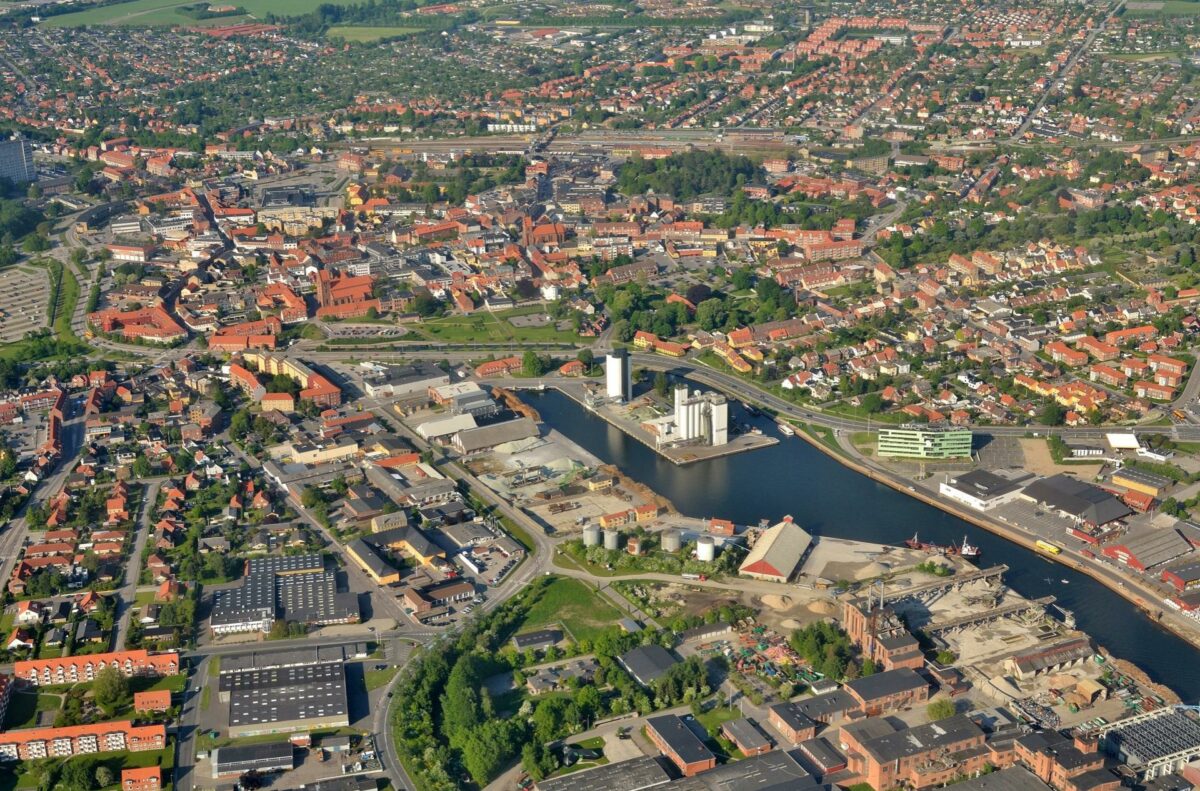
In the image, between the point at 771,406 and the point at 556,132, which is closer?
the point at 771,406

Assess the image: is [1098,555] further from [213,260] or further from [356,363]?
[213,260]

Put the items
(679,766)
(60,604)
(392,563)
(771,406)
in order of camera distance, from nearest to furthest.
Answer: (679,766)
(60,604)
(392,563)
(771,406)

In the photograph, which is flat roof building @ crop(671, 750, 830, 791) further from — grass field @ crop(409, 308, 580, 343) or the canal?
grass field @ crop(409, 308, 580, 343)

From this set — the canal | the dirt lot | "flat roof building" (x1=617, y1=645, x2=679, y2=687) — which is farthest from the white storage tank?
the dirt lot

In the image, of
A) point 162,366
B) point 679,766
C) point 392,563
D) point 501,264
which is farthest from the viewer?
point 501,264

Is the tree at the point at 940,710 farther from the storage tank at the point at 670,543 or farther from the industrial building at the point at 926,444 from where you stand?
the industrial building at the point at 926,444

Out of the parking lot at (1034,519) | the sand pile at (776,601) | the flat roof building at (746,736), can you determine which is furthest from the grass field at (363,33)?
the flat roof building at (746,736)

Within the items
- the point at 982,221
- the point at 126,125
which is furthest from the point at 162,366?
the point at 126,125
